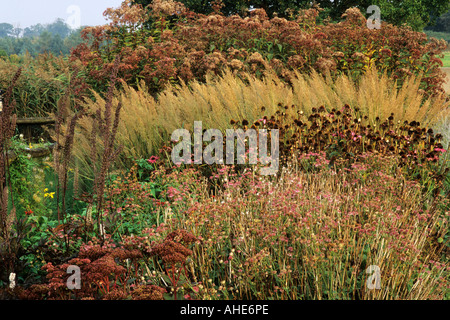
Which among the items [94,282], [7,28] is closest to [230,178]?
[94,282]

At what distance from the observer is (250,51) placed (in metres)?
8.11

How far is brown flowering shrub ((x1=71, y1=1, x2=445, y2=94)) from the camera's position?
Result: 7609 mm

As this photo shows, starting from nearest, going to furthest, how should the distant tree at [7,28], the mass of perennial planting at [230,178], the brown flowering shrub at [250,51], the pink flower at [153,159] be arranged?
the mass of perennial planting at [230,178]
the pink flower at [153,159]
the brown flowering shrub at [250,51]
the distant tree at [7,28]

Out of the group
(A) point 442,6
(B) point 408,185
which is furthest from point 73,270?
(A) point 442,6

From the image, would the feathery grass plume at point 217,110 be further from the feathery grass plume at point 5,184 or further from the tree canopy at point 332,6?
the tree canopy at point 332,6

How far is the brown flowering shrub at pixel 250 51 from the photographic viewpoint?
7609 millimetres

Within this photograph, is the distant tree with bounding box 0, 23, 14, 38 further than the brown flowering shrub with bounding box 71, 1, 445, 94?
Yes

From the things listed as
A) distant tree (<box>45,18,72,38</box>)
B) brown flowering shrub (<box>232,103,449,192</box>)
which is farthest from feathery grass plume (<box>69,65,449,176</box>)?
distant tree (<box>45,18,72,38</box>)

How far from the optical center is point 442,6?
21750 mm

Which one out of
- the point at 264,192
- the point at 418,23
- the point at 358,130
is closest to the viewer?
the point at 264,192

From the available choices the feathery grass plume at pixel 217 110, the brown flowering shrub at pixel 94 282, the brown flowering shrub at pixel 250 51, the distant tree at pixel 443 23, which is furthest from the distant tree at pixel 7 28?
the brown flowering shrub at pixel 94 282

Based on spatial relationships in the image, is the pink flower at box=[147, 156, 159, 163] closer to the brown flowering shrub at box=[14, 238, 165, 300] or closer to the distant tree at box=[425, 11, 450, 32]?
the brown flowering shrub at box=[14, 238, 165, 300]
